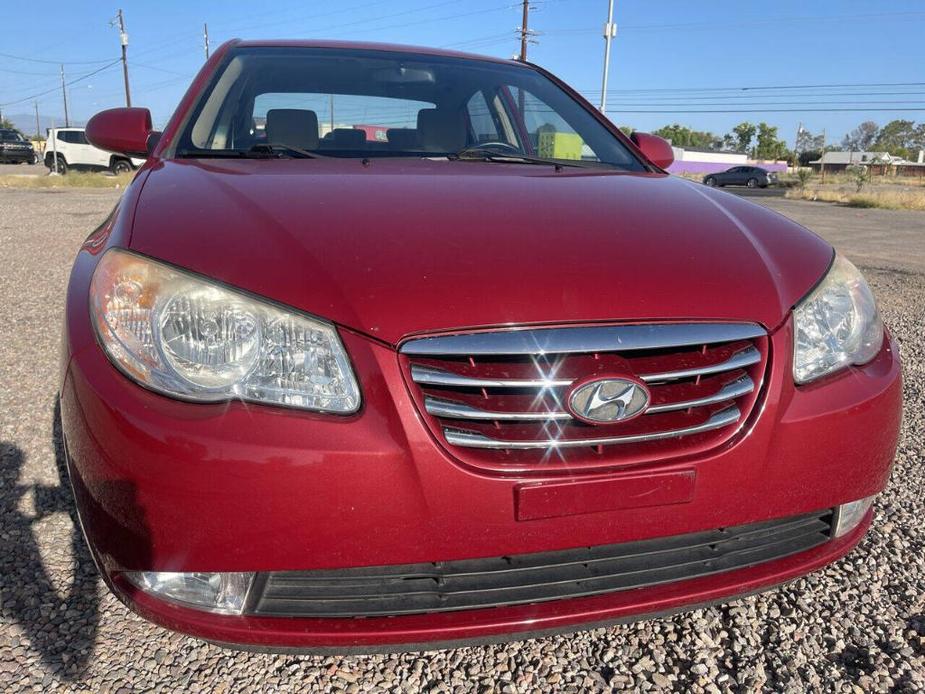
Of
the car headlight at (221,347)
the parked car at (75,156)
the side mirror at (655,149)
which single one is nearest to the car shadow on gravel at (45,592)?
the car headlight at (221,347)

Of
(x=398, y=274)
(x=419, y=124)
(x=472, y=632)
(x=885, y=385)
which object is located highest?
(x=419, y=124)

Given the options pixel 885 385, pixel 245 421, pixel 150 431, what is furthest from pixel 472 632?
pixel 885 385

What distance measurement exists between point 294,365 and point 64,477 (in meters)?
1.64

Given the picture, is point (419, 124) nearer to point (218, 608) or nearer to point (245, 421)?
point (245, 421)

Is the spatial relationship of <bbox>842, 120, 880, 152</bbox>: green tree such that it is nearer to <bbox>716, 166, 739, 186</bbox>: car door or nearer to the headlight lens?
<bbox>716, 166, 739, 186</bbox>: car door

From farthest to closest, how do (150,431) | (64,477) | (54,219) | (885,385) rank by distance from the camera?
1. (54,219)
2. (64,477)
3. (885,385)
4. (150,431)

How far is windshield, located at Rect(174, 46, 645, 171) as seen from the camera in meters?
2.38

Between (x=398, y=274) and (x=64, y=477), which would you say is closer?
(x=398, y=274)

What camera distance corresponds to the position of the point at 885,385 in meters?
1.58

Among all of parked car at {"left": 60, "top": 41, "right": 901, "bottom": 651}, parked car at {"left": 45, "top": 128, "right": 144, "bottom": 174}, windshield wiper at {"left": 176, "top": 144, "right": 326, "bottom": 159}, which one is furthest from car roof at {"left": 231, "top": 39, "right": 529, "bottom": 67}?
parked car at {"left": 45, "top": 128, "right": 144, "bottom": 174}

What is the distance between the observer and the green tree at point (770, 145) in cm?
9225

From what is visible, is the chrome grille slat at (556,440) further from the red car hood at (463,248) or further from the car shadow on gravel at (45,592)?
the car shadow on gravel at (45,592)

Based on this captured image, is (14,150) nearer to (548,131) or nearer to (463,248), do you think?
(548,131)

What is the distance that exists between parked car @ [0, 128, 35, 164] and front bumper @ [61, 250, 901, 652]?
3922 cm
